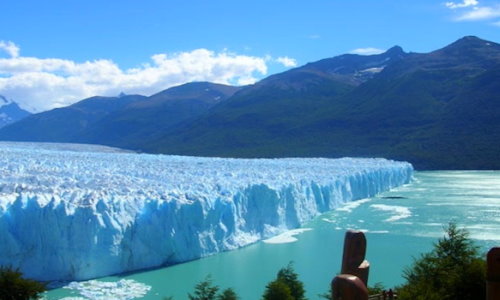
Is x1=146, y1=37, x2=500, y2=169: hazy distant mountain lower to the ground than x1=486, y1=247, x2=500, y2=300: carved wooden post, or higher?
higher

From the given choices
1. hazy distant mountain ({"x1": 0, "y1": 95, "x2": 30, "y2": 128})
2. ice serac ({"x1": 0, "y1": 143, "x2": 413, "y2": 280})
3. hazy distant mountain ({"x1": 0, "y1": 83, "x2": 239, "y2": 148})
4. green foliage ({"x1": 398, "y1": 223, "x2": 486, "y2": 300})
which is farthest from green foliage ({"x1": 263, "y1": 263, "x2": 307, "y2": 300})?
hazy distant mountain ({"x1": 0, "y1": 95, "x2": 30, "y2": 128})

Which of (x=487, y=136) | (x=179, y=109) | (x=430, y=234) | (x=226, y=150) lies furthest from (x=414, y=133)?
(x=179, y=109)

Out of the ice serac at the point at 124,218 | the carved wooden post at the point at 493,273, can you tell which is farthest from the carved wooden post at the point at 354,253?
the ice serac at the point at 124,218

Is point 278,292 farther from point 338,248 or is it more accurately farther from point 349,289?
point 338,248

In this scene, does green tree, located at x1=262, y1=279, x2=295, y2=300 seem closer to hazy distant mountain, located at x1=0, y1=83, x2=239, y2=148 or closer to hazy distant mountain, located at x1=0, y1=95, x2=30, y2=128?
hazy distant mountain, located at x1=0, y1=83, x2=239, y2=148

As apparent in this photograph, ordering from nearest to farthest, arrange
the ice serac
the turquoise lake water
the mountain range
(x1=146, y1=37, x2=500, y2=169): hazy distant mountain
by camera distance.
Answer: the ice serac → the turquoise lake water → (x1=146, y1=37, x2=500, y2=169): hazy distant mountain → the mountain range

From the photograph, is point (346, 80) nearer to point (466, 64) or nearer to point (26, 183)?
point (466, 64)
